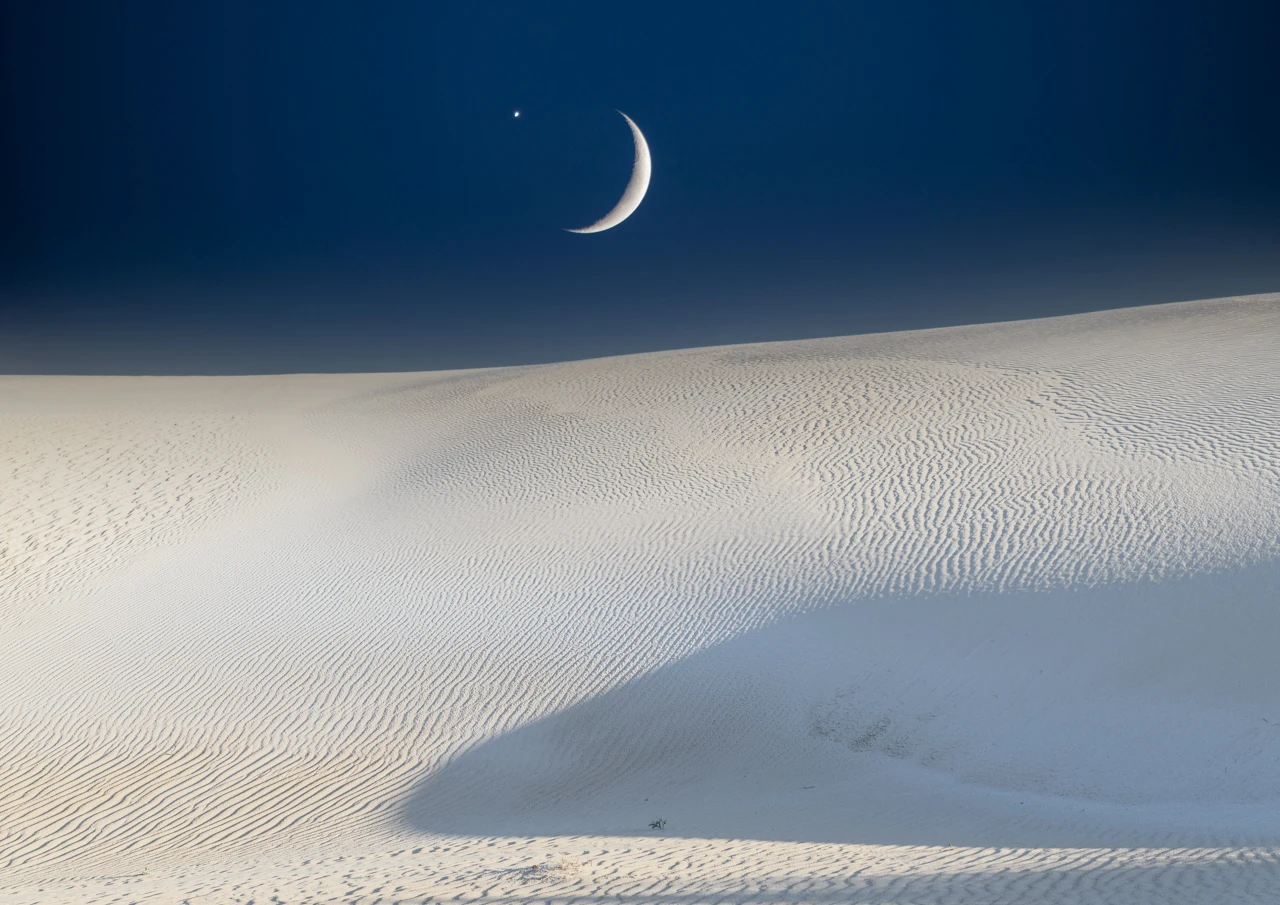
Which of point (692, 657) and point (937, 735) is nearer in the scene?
point (937, 735)

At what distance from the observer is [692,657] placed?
1246cm

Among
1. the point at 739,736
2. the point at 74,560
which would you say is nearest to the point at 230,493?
the point at 74,560

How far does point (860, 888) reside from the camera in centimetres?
641

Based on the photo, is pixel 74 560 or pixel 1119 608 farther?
pixel 74 560

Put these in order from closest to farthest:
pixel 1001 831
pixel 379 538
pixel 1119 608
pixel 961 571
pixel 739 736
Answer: pixel 1001 831
pixel 739 736
pixel 1119 608
pixel 961 571
pixel 379 538

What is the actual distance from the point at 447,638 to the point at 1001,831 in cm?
775

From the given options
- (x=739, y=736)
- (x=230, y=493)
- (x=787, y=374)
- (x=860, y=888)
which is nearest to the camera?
(x=860, y=888)

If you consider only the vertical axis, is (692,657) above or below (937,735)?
above

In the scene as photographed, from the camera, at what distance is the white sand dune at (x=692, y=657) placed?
7809 mm

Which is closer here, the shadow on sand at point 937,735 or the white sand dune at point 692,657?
the white sand dune at point 692,657

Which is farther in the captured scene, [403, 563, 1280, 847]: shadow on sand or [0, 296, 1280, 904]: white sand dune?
[403, 563, 1280, 847]: shadow on sand

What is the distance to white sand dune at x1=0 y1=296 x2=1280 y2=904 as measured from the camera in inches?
307

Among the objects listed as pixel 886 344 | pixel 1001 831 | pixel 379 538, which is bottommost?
pixel 1001 831

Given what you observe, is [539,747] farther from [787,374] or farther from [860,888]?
[787,374]
